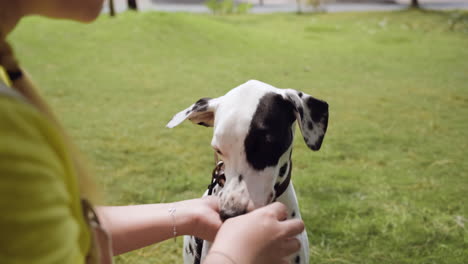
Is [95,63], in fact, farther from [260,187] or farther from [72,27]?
[260,187]

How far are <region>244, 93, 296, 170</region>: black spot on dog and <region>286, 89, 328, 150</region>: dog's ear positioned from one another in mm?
45

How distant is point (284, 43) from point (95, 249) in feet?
33.6

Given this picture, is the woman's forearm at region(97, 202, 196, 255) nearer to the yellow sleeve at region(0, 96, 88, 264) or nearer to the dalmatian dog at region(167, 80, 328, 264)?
the dalmatian dog at region(167, 80, 328, 264)

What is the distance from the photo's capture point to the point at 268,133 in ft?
4.92

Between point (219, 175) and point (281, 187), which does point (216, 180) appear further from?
point (281, 187)

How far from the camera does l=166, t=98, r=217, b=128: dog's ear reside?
1.67m

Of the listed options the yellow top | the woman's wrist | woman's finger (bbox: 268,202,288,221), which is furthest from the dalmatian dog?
the yellow top

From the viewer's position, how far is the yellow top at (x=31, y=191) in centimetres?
67

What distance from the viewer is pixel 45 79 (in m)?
6.86

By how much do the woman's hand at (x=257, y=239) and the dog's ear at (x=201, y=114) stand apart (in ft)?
1.85

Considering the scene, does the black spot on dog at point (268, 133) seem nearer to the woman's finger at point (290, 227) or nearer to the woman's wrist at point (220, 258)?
the woman's finger at point (290, 227)

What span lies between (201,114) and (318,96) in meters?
4.72

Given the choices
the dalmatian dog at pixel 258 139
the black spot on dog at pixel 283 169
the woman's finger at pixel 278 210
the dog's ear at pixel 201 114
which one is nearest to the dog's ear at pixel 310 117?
the dalmatian dog at pixel 258 139

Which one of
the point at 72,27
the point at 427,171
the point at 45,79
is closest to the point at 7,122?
the point at 427,171
